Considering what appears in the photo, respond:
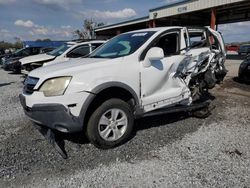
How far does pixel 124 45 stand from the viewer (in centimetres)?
467

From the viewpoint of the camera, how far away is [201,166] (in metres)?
3.44

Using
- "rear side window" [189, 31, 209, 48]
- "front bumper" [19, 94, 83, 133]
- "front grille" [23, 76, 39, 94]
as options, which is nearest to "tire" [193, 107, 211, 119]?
"rear side window" [189, 31, 209, 48]

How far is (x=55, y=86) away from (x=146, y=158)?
67.1 inches

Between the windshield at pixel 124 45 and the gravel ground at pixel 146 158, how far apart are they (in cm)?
151

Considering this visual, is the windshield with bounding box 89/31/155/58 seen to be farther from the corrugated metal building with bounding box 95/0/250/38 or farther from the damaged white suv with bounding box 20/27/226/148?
the corrugated metal building with bounding box 95/0/250/38

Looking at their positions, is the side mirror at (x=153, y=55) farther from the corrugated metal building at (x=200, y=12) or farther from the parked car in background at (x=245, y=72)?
the corrugated metal building at (x=200, y=12)

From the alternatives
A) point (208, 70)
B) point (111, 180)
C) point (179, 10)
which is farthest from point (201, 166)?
point (179, 10)

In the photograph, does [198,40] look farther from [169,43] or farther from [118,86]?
[118,86]

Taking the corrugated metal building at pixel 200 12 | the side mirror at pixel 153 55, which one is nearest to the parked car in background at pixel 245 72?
the side mirror at pixel 153 55

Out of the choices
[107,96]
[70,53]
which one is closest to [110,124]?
[107,96]

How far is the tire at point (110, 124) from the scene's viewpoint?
3748 mm

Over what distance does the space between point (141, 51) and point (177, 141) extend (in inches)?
65.4

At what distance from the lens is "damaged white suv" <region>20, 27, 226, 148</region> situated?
3564 millimetres

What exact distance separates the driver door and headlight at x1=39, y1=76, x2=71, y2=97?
51.6 inches
